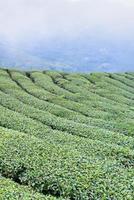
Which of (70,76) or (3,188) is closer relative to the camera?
(3,188)

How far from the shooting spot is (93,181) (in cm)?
3525

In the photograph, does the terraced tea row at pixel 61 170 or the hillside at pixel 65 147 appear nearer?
the terraced tea row at pixel 61 170

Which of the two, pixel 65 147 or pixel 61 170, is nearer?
pixel 61 170

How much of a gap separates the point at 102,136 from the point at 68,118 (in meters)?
13.6

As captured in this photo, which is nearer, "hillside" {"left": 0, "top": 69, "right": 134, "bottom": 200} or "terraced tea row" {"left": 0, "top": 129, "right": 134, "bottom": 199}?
"terraced tea row" {"left": 0, "top": 129, "right": 134, "bottom": 199}

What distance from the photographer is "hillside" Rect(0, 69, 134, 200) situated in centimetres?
3481

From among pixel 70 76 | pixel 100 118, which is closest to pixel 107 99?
pixel 100 118

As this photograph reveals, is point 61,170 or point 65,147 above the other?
point 65,147

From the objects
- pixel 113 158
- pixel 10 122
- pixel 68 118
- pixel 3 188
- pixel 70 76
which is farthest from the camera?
pixel 70 76

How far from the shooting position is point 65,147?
1810 inches

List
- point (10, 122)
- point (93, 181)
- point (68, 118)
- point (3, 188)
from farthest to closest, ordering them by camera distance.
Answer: point (68, 118), point (10, 122), point (93, 181), point (3, 188)

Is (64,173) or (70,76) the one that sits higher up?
(70,76)

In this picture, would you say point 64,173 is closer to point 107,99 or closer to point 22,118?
point 22,118

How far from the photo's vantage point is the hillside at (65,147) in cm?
3481
